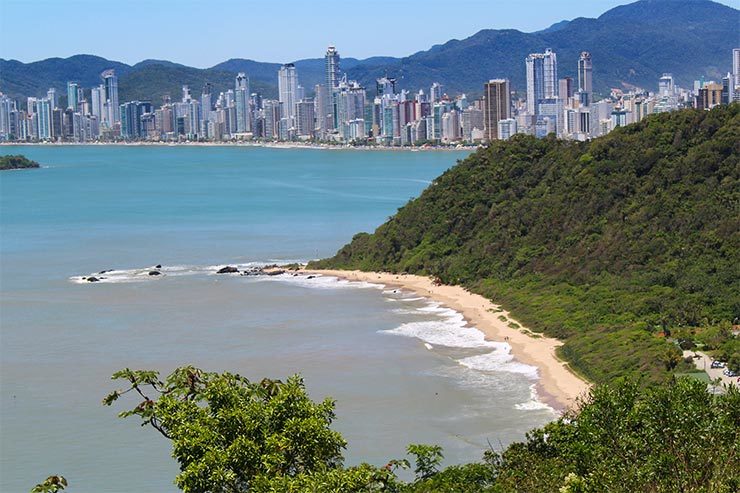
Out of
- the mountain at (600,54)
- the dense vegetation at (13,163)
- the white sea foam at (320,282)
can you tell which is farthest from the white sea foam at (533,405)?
the mountain at (600,54)

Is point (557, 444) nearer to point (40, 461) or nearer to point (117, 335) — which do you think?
point (40, 461)

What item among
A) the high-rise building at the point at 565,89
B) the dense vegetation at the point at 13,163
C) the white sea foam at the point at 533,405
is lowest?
the white sea foam at the point at 533,405

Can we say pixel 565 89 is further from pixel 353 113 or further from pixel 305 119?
pixel 305 119

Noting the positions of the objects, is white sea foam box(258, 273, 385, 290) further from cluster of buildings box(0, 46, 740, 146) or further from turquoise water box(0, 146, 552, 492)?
cluster of buildings box(0, 46, 740, 146)

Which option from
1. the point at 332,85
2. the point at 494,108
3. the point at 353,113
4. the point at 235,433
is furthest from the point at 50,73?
the point at 235,433

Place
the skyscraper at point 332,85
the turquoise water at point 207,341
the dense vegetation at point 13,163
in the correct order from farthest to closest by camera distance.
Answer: the skyscraper at point 332,85 < the dense vegetation at point 13,163 < the turquoise water at point 207,341

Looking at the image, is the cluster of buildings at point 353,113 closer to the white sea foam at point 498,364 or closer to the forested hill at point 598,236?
the forested hill at point 598,236

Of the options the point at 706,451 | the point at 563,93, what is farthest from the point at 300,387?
the point at 563,93
